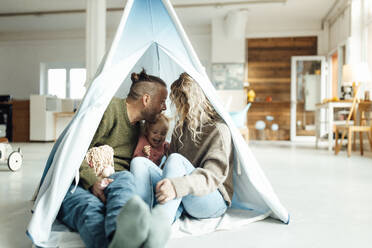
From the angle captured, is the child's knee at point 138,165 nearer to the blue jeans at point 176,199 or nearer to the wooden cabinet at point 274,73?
Answer: the blue jeans at point 176,199

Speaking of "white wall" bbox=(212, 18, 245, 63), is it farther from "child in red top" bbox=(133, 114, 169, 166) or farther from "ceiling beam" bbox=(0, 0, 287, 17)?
"child in red top" bbox=(133, 114, 169, 166)

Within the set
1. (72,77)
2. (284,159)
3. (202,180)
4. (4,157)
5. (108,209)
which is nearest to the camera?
(108,209)

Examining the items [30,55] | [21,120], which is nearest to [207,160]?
[21,120]

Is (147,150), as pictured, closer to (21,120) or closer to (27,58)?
(21,120)

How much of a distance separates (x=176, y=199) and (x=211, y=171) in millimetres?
190

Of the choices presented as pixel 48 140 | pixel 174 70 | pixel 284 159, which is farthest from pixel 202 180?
pixel 48 140

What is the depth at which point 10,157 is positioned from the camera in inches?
132

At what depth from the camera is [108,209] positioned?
1239 mm

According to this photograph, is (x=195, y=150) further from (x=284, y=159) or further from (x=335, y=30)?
(x=335, y=30)

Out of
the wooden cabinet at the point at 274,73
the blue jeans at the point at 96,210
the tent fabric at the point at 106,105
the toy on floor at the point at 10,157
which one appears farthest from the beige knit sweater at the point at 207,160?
the wooden cabinet at the point at 274,73

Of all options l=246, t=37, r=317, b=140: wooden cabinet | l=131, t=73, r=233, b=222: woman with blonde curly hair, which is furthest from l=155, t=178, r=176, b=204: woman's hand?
l=246, t=37, r=317, b=140: wooden cabinet

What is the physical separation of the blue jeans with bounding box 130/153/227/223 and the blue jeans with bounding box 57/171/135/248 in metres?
0.05

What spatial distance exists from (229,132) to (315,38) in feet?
24.9

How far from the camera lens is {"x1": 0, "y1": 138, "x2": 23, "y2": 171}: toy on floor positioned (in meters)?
3.35
